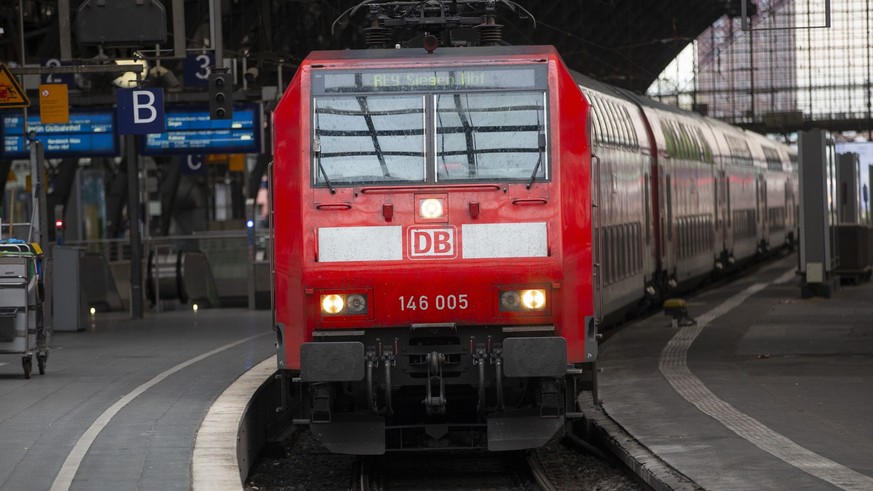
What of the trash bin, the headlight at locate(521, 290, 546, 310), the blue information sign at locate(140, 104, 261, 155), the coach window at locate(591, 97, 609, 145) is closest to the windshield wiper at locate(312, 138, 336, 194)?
the headlight at locate(521, 290, 546, 310)

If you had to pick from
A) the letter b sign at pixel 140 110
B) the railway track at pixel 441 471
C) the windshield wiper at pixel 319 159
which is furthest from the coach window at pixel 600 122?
the letter b sign at pixel 140 110

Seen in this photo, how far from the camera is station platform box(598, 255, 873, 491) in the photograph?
32.3 ft

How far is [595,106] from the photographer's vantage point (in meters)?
16.4

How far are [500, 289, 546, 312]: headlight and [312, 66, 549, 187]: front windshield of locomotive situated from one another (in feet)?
2.66

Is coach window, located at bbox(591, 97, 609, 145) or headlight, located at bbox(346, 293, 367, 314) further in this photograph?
coach window, located at bbox(591, 97, 609, 145)

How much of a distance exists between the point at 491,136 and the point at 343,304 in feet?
5.24

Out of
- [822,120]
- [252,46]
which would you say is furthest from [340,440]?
[822,120]

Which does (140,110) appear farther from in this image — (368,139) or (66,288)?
(368,139)

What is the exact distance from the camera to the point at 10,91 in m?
18.9

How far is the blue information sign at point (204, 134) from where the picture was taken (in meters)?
27.2

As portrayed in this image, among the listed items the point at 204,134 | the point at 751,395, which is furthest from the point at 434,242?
the point at 204,134

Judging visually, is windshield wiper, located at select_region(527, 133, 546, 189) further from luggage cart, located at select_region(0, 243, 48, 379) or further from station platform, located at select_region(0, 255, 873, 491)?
luggage cart, located at select_region(0, 243, 48, 379)

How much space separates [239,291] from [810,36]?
6966cm

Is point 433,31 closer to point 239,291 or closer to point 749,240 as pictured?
point 239,291
